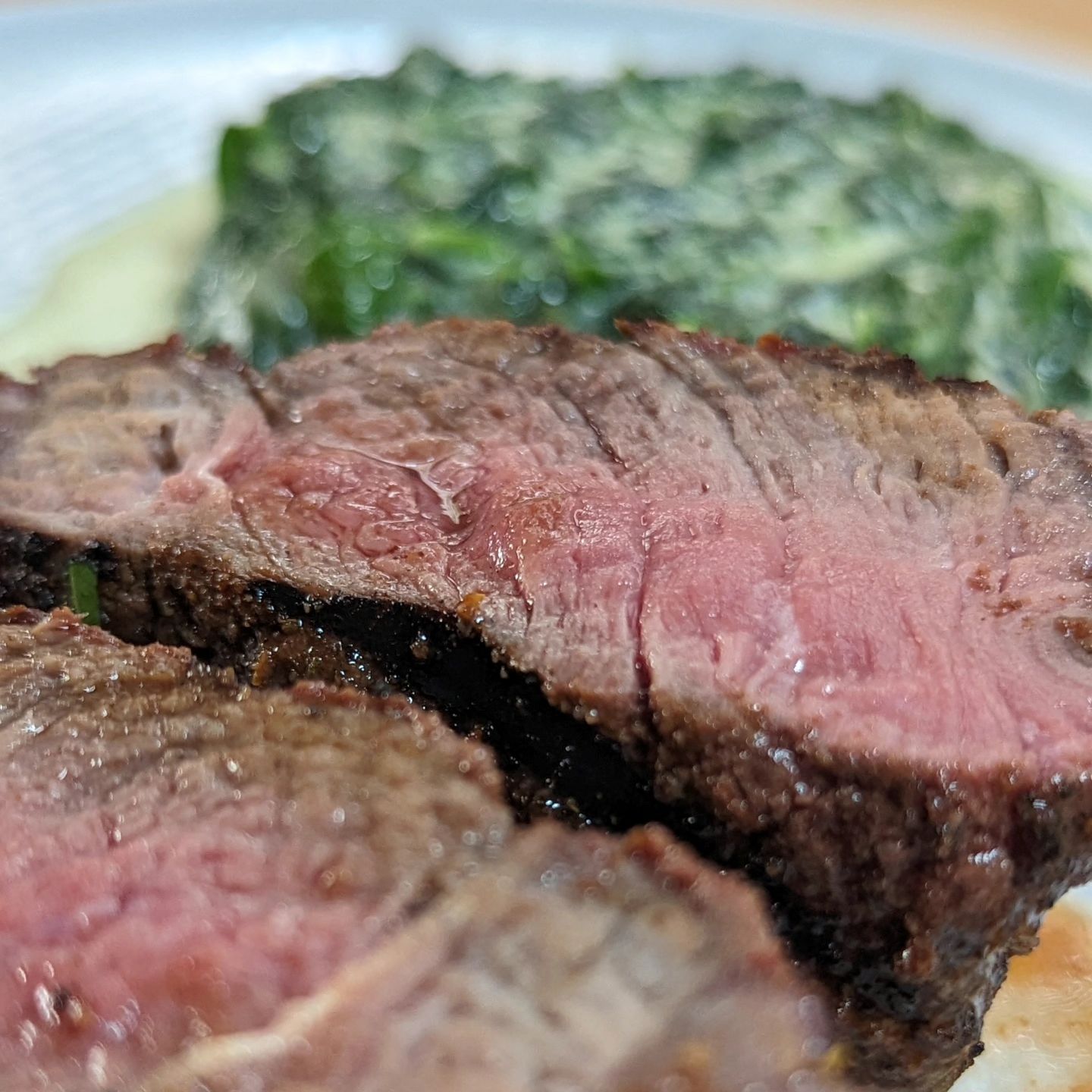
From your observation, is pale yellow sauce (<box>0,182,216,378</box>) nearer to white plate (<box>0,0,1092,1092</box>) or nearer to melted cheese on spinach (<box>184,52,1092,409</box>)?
white plate (<box>0,0,1092,1092</box>)

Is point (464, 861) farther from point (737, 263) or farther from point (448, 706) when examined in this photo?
point (737, 263)

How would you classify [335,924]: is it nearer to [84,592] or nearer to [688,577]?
[688,577]

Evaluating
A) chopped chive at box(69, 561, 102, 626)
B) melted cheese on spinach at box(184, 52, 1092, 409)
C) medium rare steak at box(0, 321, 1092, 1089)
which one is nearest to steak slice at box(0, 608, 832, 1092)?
medium rare steak at box(0, 321, 1092, 1089)

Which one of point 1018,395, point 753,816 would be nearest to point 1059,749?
point 753,816

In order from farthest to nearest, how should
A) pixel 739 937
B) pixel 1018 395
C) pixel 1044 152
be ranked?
pixel 1044 152, pixel 1018 395, pixel 739 937

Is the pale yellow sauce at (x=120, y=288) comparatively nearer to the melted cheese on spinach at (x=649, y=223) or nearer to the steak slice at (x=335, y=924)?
the melted cheese on spinach at (x=649, y=223)

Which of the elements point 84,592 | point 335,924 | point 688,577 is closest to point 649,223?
point 688,577
